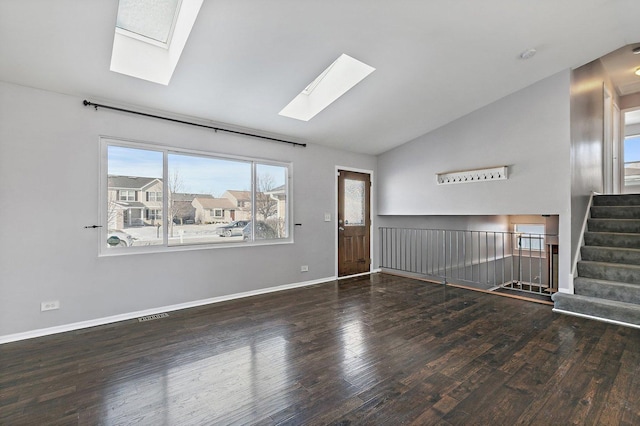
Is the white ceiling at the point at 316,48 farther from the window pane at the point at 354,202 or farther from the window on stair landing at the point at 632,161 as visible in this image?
the window on stair landing at the point at 632,161

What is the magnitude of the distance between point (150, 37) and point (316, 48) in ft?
5.94

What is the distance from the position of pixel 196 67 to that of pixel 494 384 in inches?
157

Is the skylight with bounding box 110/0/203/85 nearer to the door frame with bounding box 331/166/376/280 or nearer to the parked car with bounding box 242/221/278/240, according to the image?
the parked car with bounding box 242/221/278/240

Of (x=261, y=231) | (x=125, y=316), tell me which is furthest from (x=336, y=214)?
(x=125, y=316)

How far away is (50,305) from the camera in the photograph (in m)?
3.23

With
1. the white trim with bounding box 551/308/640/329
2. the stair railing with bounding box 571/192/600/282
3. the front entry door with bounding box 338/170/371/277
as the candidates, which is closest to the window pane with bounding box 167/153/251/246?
the front entry door with bounding box 338/170/371/277

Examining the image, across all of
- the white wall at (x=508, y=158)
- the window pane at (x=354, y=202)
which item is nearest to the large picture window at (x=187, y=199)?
the window pane at (x=354, y=202)

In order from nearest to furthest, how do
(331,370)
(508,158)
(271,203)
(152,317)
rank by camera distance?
(331,370) < (152,317) < (508,158) < (271,203)

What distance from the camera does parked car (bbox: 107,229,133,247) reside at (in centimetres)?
360

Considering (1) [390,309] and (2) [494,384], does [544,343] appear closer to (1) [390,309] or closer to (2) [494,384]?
(2) [494,384]

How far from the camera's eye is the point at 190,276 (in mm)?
4129

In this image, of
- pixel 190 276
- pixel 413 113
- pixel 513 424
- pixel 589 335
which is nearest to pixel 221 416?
pixel 513 424

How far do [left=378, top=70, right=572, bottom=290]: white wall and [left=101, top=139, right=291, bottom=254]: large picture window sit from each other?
2651mm

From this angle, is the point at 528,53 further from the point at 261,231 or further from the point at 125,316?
the point at 125,316
